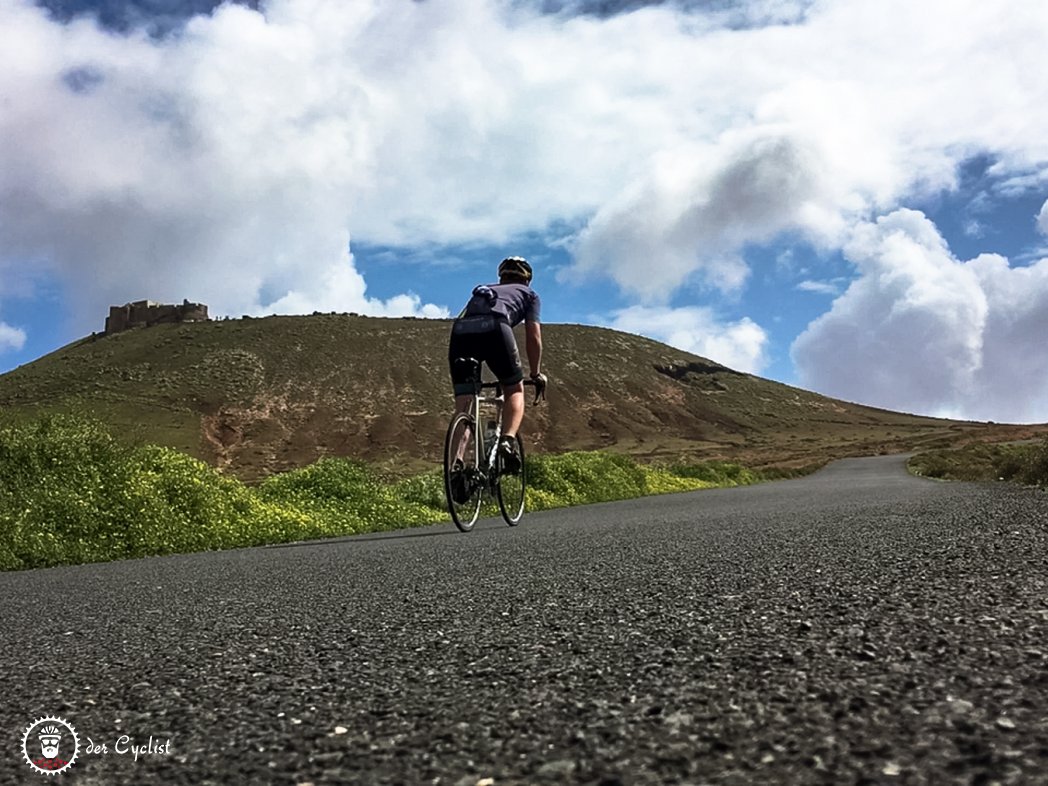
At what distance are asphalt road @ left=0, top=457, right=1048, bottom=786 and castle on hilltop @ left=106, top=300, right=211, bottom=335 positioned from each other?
13323 centimetres

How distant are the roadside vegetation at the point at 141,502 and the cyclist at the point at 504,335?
4043 millimetres

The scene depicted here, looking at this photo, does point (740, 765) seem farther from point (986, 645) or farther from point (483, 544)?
point (483, 544)

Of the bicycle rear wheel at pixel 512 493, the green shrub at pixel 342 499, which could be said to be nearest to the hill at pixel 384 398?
the green shrub at pixel 342 499

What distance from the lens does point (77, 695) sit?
2127 mm

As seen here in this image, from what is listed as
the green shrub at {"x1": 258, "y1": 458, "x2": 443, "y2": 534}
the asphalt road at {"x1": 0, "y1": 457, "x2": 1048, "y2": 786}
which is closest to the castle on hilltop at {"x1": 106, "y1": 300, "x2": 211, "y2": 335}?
the green shrub at {"x1": 258, "y1": 458, "x2": 443, "y2": 534}

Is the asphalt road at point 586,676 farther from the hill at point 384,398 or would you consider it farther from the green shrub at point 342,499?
the hill at point 384,398

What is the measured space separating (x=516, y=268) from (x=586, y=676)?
19.4 ft

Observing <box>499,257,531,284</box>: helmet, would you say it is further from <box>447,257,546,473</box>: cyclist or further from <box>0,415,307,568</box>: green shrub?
<box>0,415,307,568</box>: green shrub

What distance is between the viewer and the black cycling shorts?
6699 mm

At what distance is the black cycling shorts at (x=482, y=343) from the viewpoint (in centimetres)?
670

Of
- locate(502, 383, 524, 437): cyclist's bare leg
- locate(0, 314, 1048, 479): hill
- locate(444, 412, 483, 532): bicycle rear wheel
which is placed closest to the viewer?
locate(444, 412, 483, 532): bicycle rear wheel

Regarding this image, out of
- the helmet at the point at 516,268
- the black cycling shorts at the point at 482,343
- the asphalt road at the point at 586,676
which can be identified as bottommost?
the asphalt road at the point at 586,676

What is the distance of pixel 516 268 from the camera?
7383mm

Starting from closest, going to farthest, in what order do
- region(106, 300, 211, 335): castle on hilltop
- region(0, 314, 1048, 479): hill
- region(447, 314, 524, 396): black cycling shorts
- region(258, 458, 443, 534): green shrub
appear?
region(447, 314, 524, 396): black cycling shorts, region(258, 458, 443, 534): green shrub, region(0, 314, 1048, 479): hill, region(106, 300, 211, 335): castle on hilltop
